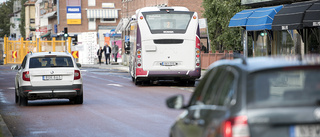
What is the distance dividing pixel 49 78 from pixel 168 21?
9525 mm

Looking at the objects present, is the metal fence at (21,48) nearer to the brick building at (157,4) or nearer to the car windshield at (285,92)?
the brick building at (157,4)

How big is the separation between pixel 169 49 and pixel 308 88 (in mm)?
20758

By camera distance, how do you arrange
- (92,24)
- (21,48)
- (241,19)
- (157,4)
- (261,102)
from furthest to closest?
(92,24) → (157,4) → (21,48) → (241,19) → (261,102)

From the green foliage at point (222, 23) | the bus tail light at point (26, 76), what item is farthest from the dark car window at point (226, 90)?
the green foliage at point (222, 23)

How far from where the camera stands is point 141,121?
44.3ft

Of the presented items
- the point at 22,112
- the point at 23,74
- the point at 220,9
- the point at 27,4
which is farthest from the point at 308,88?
the point at 27,4

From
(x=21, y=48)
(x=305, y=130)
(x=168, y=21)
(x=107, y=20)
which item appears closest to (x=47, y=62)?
(x=168, y=21)

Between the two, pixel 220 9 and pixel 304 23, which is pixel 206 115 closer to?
pixel 304 23

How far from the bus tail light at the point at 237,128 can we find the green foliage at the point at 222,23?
132ft

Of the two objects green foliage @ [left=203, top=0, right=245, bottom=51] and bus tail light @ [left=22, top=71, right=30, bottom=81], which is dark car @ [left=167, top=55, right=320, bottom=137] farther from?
green foliage @ [left=203, top=0, right=245, bottom=51]

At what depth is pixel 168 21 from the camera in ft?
85.8

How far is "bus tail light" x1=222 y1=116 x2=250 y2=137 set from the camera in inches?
186

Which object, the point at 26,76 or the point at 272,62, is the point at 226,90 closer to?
the point at 272,62

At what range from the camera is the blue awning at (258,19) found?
27500mm
